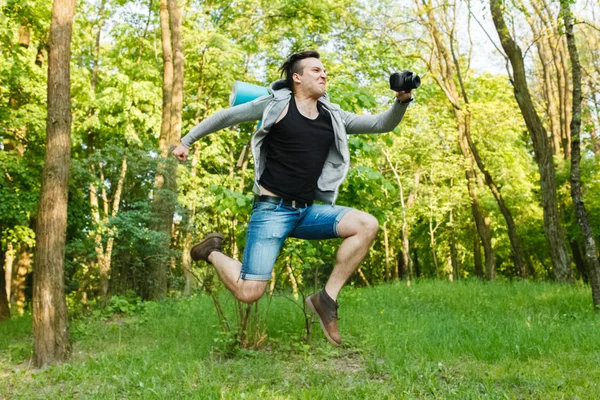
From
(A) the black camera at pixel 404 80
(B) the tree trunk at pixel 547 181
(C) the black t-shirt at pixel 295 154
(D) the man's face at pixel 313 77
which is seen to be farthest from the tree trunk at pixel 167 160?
(A) the black camera at pixel 404 80

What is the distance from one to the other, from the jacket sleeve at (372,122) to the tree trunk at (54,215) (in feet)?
17.7

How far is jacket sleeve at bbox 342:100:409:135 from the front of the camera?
13.8 feet

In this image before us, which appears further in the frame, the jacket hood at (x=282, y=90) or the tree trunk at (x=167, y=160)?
the tree trunk at (x=167, y=160)

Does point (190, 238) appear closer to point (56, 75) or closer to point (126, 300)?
point (126, 300)

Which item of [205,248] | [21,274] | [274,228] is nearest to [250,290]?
[274,228]

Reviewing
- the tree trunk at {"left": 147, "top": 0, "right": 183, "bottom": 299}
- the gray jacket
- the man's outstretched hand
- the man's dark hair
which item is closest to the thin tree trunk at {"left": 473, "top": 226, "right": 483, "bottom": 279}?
the tree trunk at {"left": 147, "top": 0, "right": 183, "bottom": 299}

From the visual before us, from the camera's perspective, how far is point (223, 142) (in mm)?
20453

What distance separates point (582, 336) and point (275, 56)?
15767 millimetres

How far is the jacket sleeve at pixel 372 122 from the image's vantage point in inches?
166

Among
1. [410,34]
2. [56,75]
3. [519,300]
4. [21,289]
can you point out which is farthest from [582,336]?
[21,289]

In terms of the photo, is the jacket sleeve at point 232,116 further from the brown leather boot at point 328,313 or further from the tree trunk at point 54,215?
the tree trunk at point 54,215

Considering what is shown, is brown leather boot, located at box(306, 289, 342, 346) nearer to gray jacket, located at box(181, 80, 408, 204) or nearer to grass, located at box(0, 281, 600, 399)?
gray jacket, located at box(181, 80, 408, 204)

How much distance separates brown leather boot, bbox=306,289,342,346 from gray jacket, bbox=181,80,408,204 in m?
0.71

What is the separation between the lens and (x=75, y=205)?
45.1 ft
